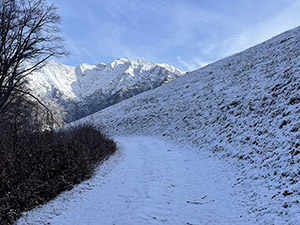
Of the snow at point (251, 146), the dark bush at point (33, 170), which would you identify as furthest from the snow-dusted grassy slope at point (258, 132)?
the dark bush at point (33, 170)

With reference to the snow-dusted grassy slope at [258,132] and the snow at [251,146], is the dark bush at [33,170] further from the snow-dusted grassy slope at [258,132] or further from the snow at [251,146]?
the snow-dusted grassy slope at [258,132]

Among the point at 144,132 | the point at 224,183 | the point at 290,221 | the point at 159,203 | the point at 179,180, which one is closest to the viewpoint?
the point at 290,221

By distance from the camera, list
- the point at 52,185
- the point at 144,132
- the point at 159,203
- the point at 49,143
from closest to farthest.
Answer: the point at 159,203
the point at 52,185
the point at 49,143
the point at 144,132

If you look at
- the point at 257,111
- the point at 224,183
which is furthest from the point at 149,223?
the point at 257,111

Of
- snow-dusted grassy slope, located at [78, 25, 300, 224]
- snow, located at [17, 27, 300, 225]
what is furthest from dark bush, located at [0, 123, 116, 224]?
snow-dusted grassy slope, located at [78, 25, 300, 224]

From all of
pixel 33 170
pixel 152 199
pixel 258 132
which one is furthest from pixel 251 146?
pixel 33 170

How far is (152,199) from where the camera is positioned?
5.83 m

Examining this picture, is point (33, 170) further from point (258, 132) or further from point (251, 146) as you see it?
point (258, 132)

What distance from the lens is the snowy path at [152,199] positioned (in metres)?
4.82

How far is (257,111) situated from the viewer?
10.7 meters

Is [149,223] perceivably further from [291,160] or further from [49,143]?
[49,143]

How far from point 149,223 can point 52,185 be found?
140 inches

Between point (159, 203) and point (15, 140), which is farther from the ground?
point (15, 140)

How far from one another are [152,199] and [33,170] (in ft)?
13.3
